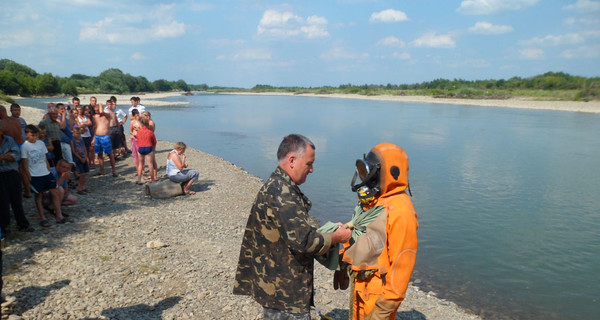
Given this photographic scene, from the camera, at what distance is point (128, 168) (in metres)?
13.1

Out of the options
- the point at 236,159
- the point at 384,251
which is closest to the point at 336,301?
the point at 384,251

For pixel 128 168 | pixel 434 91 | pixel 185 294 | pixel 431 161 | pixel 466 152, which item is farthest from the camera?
pixel 434 91

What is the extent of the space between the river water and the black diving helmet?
5045 millimetres

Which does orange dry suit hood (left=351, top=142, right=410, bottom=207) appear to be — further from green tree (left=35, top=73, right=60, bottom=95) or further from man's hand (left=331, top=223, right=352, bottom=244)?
green tree (left=35, top=73, right=60, bottom=95)

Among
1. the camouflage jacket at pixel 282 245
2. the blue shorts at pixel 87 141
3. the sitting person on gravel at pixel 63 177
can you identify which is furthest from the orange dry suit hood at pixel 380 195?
the blue shorts at pixel 87 141

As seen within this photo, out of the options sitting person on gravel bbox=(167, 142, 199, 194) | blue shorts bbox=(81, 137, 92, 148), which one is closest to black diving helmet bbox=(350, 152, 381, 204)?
sitting person on gravel bbox=(167, 142, 199, 194)

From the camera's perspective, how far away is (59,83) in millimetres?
94688

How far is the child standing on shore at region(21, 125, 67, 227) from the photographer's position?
22.6 ft

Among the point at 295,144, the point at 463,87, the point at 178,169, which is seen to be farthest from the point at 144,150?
the point at 463,87

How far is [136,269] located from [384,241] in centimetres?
450

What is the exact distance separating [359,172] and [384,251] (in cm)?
68

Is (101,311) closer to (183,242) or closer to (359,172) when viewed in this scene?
(183,242)

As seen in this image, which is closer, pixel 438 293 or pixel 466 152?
pixel 438 293

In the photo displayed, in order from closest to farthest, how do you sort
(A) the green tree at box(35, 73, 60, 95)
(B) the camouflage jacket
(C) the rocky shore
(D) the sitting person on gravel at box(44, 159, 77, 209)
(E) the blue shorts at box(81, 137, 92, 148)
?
(B) the camouflage jacket → (C) the rocky shore → (D) the sitting person on gravel at box(44, 159, 77, 209) → (E) the blue shorts at box(81, 137, 92, 148) → (A) the green tree at box(35, 73, 60, 95)
